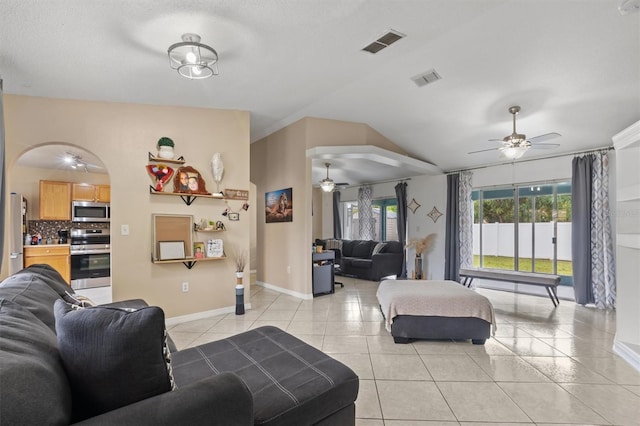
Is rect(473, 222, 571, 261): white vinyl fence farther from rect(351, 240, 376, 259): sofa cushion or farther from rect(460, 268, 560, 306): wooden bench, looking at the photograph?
rect(351, 240, 376, 259): sofa cushion

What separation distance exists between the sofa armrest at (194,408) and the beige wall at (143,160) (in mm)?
3092

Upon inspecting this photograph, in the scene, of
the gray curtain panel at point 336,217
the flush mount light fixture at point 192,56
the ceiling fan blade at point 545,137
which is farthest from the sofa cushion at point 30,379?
the gray curtain panel at point 336,217

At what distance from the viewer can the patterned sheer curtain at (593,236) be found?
4.51 metres

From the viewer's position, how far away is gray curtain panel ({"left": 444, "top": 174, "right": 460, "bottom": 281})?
6262mm

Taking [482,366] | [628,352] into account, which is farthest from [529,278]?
[482,366]

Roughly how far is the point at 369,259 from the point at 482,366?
171 inches

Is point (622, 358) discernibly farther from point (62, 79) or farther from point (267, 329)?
point (62, 79)

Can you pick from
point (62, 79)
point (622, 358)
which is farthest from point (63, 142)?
point (622, 358)

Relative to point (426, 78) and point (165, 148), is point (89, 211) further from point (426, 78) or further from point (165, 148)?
point (426, 78)

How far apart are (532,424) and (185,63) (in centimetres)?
374

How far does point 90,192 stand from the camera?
6125mm

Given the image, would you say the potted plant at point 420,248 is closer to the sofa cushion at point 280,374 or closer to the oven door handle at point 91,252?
the sofa cushion at point 280,374

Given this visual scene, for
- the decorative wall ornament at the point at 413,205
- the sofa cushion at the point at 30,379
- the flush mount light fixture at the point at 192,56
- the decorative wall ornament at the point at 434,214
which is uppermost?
the flush mount light fixture at the point at 192,56

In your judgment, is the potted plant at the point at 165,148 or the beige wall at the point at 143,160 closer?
the beige wall at the point at 143,160
